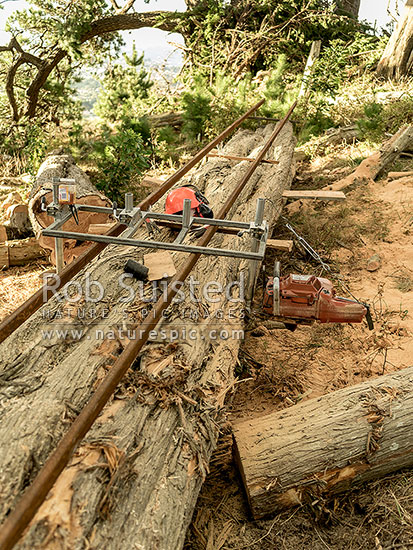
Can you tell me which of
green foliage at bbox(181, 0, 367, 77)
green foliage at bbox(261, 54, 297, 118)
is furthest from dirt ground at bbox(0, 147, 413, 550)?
green foliage at bbox(181, 0, 367, 77)

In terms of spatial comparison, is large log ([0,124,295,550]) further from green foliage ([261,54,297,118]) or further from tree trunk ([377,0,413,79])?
tree trunk ([377,0,413,79])

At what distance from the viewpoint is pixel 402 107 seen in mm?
9477

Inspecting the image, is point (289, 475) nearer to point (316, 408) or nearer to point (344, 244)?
point (316, 408)

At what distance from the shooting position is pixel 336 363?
12.1 ft

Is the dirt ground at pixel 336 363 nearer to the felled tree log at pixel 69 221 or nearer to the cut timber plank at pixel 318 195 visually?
the cut timber plank at pixel 318 195

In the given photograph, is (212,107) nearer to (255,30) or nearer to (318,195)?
(255,30)

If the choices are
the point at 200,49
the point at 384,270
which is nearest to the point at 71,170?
the point at 384,270

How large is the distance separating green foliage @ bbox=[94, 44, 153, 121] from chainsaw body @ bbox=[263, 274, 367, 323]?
9.30 m

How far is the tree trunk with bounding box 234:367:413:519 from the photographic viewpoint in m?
2.40

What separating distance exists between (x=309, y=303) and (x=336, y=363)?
580 millimetres

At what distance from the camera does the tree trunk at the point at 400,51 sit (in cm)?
1135

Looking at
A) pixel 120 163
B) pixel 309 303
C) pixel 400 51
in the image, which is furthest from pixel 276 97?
pixel 309 303

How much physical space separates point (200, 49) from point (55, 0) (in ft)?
13.2

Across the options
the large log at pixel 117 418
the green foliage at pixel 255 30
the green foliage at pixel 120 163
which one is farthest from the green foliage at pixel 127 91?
the large log at pixel 117 418
